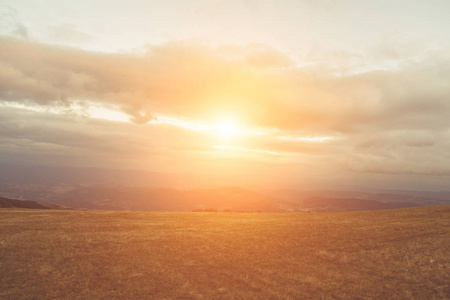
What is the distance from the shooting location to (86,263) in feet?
73.3

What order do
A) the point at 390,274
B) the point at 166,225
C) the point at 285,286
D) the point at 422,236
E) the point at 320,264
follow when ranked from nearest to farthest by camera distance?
1. the point at 285,286
2. the point at 390,274
3. the point at 320,264
4. the point at 422,236
5. the point at 166,225

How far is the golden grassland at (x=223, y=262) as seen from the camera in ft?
59.3

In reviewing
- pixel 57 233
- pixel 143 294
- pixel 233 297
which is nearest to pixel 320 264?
pixel 233 297

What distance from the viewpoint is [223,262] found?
24219 mm

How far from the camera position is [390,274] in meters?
21.2

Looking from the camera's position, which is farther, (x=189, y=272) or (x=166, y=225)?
(x=166, y=225)

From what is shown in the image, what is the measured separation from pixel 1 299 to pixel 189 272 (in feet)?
42.1

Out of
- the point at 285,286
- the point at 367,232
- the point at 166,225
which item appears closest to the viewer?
the point at 285,286

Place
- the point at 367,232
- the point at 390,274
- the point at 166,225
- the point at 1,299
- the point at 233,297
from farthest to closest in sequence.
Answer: the point at 166,225, the point at 367,232, the point at 390,274, the point at 233,297, the point at 1,299

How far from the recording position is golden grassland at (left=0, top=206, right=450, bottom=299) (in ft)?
59.3

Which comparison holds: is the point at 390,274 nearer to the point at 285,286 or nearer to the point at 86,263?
the point at 285,286

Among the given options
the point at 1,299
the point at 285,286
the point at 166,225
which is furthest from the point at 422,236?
the point at 1,299

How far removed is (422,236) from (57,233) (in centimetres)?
4616

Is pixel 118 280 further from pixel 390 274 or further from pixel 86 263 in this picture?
pixel 390 274
